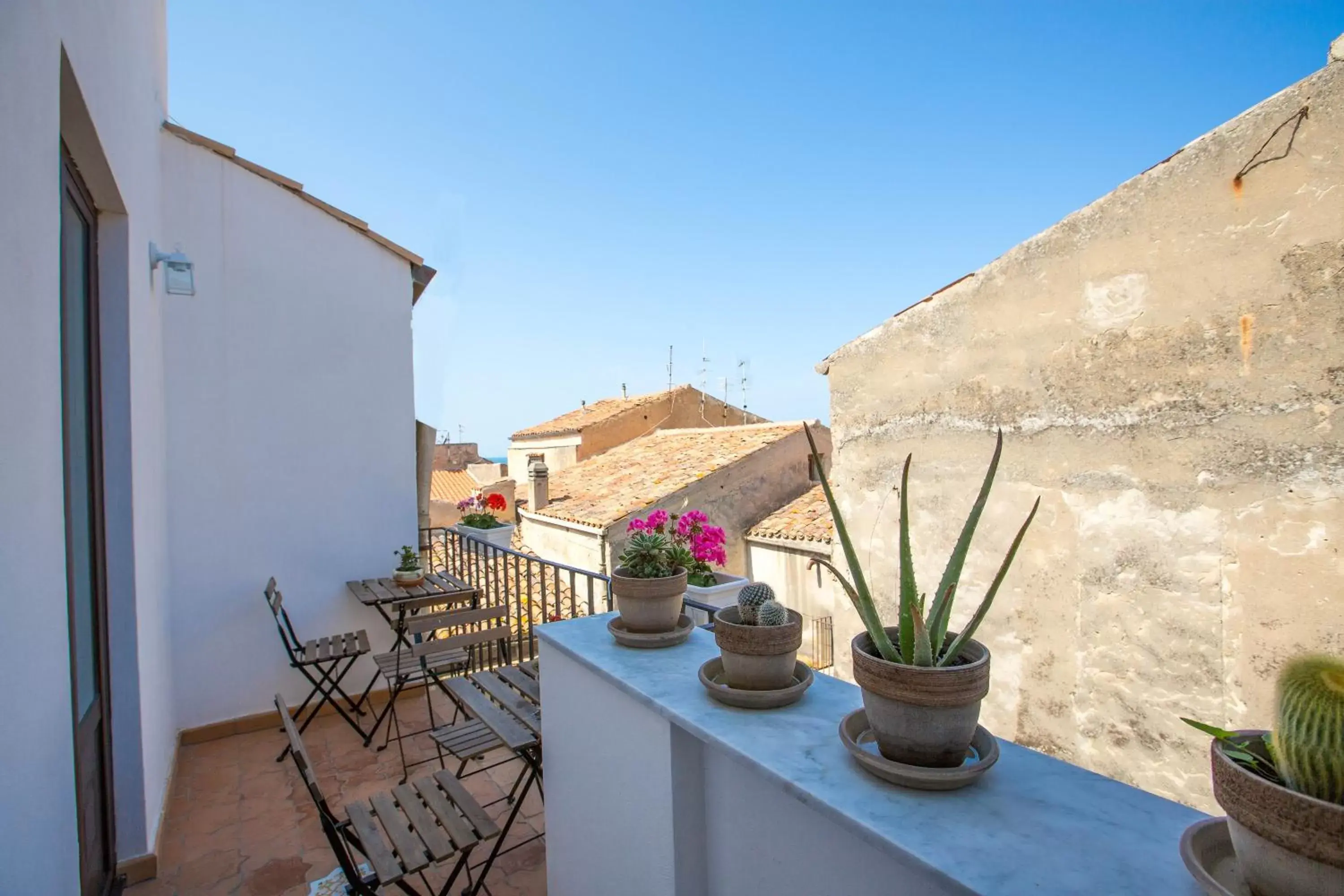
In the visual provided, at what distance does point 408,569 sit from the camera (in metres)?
4.65

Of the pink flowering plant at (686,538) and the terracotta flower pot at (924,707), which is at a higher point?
the pink flowering plant at (686,538)

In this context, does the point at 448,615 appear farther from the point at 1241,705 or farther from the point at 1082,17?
the point at 1082,17

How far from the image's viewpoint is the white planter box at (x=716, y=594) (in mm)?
3299

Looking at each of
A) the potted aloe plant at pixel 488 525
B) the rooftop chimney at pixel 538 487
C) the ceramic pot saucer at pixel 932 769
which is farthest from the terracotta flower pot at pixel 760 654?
the rooftop chimney at pixel 538 487

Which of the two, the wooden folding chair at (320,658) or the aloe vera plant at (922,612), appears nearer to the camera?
the aloe vera plant at (922,612)

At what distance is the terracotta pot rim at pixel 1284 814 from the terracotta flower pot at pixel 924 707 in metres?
0.34

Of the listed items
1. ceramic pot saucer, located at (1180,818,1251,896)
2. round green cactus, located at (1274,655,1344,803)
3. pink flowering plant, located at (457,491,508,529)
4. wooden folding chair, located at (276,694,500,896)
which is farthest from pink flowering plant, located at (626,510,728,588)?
pink flowering plant, located at (457,491,508,529)

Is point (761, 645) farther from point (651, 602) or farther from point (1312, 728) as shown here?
point (1312, 728)

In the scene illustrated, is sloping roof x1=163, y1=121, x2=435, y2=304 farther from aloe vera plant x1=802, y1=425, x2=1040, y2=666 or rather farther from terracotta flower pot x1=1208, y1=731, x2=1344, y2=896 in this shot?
terracotta flower pot x1=1208, y1=731, x2=1344, y2=896

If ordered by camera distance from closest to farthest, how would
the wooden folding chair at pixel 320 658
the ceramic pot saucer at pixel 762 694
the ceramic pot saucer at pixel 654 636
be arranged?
the ceramic pot saucer at pixel 762 694
the ceramic pot saucer at pixel 654 636
the wooden folding chair at pixel 320 658

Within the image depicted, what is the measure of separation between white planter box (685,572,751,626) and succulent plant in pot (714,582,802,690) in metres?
1.23

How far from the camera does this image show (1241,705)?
4172mm

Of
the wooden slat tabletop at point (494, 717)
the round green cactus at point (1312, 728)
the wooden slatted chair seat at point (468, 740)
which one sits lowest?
the wooden slatted chair seat at point (468, 740)

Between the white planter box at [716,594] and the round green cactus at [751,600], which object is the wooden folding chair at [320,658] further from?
the round green cactus at [751,600]
